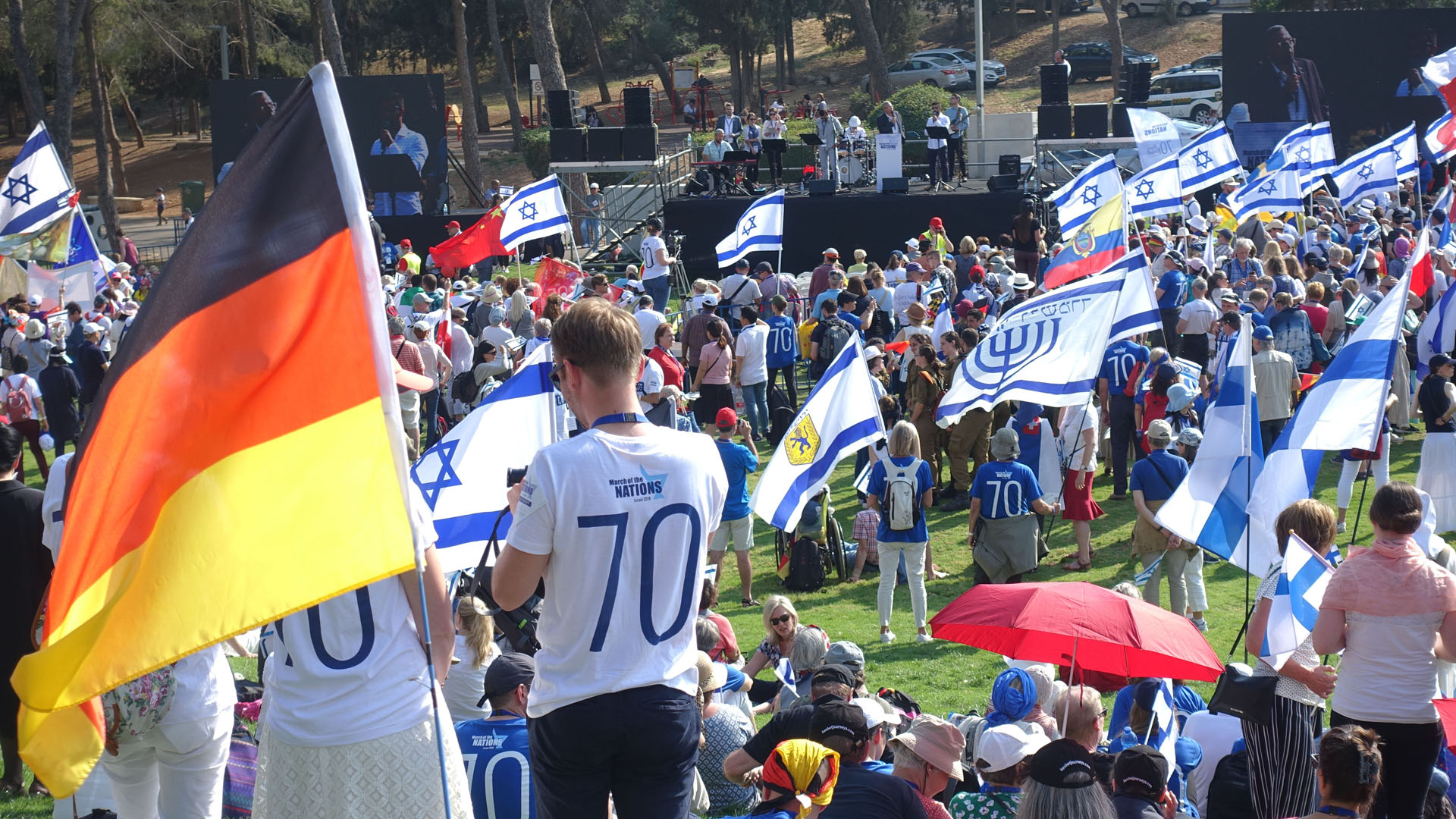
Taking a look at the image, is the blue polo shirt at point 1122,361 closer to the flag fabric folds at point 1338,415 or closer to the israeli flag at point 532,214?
the flag fabric folds at point 1338,415

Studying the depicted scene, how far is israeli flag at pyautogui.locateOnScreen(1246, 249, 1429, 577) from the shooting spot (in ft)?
25.8

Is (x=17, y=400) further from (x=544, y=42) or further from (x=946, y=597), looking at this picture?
(x=544, y=42)

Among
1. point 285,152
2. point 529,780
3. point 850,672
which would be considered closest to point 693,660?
point 285,152

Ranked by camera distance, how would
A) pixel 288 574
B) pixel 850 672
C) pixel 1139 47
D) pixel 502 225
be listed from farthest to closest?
pixel 1139 47 < pixel 502 225 < pixel 850 672 < pixel 288 574

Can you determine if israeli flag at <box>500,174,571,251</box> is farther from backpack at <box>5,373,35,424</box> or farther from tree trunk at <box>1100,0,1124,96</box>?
tree trunk at <box>1100,0,1124,96</box>

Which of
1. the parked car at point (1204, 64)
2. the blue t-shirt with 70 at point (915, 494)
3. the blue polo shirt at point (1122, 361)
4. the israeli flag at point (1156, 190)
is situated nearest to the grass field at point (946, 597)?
the blue t-shirt with 70 at point (915, 494)

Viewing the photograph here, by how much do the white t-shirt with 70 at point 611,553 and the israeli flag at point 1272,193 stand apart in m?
18.7

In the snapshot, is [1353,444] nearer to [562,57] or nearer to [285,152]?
[285,152]

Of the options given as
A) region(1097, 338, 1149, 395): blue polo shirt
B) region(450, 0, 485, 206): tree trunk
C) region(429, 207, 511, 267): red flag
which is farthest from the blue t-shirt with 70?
region(450, 0, 485, 206): tree trunk

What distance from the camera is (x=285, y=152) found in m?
3.03

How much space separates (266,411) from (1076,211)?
45.5 ft

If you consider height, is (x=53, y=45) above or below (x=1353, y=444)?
above

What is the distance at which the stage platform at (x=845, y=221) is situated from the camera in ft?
90.7

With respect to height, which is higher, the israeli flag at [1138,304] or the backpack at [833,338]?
the israeli flag at [1138,304]
